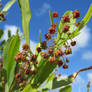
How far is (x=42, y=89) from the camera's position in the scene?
1.26m

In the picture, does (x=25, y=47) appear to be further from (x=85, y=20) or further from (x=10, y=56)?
(x=85, y=20)

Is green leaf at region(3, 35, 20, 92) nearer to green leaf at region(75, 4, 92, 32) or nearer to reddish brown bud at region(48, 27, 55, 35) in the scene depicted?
reddish brown bud at region(48, 27, 55, 35)

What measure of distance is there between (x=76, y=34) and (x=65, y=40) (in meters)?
0.09

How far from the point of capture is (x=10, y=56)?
1254 mm

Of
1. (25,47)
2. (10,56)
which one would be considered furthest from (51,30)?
(10,56)

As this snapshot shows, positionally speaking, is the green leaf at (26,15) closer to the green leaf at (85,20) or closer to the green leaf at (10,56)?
the green leaf at (10,56)

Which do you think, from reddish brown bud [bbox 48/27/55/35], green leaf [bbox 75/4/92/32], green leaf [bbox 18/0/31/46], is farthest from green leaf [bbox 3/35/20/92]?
green leaf [bbox 75/4/92/32]

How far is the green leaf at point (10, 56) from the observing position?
1253 mm

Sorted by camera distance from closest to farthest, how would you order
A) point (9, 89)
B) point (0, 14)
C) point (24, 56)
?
point (24, 56), point (9, 89), point (0, 14)

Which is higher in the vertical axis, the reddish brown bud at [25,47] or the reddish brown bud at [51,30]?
the reddish brown bud at [51,30]

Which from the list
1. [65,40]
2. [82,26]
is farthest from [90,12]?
[65,40]

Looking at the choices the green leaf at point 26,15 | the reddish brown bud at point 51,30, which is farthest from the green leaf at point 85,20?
the green leaf at point 26,15

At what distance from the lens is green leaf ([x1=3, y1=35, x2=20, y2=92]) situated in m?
1.25

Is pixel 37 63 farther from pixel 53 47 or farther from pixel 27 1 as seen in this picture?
pixel 27 1
